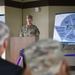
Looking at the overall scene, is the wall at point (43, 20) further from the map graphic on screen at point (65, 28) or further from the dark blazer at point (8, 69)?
the dark blazer at point (8, 69)

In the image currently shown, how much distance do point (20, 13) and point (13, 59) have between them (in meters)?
2.99

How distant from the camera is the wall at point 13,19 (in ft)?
22.8

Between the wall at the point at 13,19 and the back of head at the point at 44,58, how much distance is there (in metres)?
6.37

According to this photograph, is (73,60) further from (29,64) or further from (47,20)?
(29,64)

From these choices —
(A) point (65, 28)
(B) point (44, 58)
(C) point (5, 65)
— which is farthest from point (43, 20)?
(B) point (44, 58)

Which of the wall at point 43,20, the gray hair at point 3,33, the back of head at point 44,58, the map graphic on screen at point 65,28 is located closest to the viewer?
the back of head at point 44,58

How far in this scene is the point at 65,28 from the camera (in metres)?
6.18

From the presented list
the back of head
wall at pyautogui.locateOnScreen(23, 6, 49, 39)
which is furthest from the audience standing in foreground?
wall at pyautogui.locateOnScreen(23, 6, 49, 39)

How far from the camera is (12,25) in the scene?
714 cm

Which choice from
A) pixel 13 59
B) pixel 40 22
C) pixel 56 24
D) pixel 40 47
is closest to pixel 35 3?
pixel 40 22

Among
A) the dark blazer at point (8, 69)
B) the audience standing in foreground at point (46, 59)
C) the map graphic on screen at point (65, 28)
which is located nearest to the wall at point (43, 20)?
the map graphic on screen at point (65, 28)

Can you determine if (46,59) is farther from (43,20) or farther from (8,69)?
(43,20)

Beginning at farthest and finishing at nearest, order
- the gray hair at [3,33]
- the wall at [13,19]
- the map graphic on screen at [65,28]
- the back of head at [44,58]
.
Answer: the wall at [13,19] → the map graphic on screen at [65,28] → the gray hair at [3,33] → the back of head at [44,58]

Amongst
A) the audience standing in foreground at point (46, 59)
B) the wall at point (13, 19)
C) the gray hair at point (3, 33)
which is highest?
the wall at point (13, 19)
